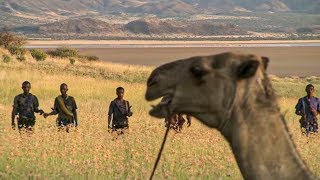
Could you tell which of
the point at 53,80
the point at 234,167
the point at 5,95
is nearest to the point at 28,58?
the point at 53,80

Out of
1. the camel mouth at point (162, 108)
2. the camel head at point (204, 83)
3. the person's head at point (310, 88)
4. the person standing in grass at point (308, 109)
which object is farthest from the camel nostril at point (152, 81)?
the person standing in grass at point (308, 109)

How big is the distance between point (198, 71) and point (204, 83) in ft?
0.29

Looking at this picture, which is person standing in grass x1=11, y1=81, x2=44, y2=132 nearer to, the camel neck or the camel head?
the camel head

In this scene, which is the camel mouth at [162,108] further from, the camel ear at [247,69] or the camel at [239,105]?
the camel ear at [247,69]

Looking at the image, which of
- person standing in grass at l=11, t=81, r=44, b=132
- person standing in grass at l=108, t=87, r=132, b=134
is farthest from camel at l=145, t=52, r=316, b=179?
person standing in grass at l=11, t=81, r=44, b=132

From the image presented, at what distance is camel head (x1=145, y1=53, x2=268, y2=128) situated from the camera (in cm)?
413

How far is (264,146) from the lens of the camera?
4074mm

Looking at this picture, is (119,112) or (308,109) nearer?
(119,112)

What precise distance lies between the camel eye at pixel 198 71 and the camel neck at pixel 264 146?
1.01 feet

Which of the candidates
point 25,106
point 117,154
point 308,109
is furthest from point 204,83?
point 308,109

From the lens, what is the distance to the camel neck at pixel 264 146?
4039mm

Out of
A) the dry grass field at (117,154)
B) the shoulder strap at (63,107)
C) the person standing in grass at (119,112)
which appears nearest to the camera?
the dry grass field at (117,154)

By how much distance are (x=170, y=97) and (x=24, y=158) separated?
5808 millimetres

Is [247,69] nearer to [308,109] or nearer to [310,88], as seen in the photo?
[310,88]
